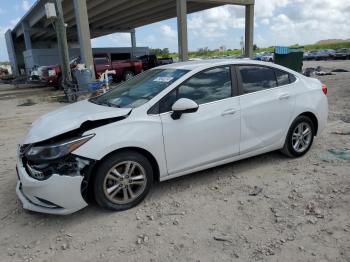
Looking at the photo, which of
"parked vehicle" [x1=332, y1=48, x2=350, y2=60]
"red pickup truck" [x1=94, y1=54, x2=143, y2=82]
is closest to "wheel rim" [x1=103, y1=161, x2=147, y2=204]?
"red pickup truck" [x1=94, y1=54, x2=143, y2=82]

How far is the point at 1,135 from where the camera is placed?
7445 mm

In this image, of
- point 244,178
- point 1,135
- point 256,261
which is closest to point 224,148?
point 244,178

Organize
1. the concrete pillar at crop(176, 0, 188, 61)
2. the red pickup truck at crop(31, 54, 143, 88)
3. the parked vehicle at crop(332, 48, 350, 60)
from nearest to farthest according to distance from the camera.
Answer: the red pickup truck at crop(31, 54, 143, 88), the concrete pillar at crop(176, 0, 188, 61), the parked vehicle at crop(332, 48, 350, 60)

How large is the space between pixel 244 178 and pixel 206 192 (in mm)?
657

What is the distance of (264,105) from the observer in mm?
4301

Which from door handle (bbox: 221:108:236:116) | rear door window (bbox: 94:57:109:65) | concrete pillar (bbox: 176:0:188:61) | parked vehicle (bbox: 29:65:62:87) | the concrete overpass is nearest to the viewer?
door handle (bbox: 221:108:236:116)

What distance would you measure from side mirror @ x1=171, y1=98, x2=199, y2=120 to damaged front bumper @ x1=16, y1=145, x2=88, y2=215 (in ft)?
4.01

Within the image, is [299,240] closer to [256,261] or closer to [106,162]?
[256,261]

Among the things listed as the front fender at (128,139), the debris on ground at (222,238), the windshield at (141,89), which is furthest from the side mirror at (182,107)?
the debris on ground at (222,238)

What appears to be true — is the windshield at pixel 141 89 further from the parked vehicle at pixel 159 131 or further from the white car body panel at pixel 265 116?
the white car body panel at pixel 265 116

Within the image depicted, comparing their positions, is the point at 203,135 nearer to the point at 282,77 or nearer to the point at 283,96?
the point at 283,96

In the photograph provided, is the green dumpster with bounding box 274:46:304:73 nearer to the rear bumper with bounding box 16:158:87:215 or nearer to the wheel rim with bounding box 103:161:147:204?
the wheel rim with bounding box 103:161:147:204

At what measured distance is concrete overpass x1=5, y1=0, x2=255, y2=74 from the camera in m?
16.4

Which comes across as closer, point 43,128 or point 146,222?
point 146,222
